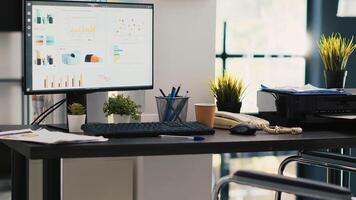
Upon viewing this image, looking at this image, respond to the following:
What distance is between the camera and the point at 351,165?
7.73 ft

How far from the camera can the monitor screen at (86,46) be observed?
2.49 metres

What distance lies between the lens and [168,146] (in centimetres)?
205

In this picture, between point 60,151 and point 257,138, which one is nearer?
point 60,151

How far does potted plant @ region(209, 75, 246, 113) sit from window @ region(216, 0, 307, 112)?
522mm

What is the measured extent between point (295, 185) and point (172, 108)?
968mm

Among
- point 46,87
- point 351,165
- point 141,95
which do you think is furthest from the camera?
point 141,95

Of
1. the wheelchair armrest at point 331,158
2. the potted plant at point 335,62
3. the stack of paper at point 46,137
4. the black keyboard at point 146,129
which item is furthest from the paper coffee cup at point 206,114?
the potted plant at point 335,62

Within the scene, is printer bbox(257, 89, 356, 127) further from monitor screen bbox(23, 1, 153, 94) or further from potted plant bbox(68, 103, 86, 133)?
potted plant bbox(68, 103, 86, 133)

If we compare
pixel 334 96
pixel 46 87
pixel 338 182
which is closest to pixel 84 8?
pixel 46 87

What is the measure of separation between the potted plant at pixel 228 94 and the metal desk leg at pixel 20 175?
44.1 inches

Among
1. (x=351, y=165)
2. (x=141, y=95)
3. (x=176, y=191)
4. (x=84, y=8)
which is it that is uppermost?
(x=84, y=8)

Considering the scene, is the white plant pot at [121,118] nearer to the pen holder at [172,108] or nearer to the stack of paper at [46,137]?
the pen holder at [172,108]

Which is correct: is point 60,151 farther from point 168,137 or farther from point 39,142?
point 168,137

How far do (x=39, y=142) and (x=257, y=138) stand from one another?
0.75 meters
